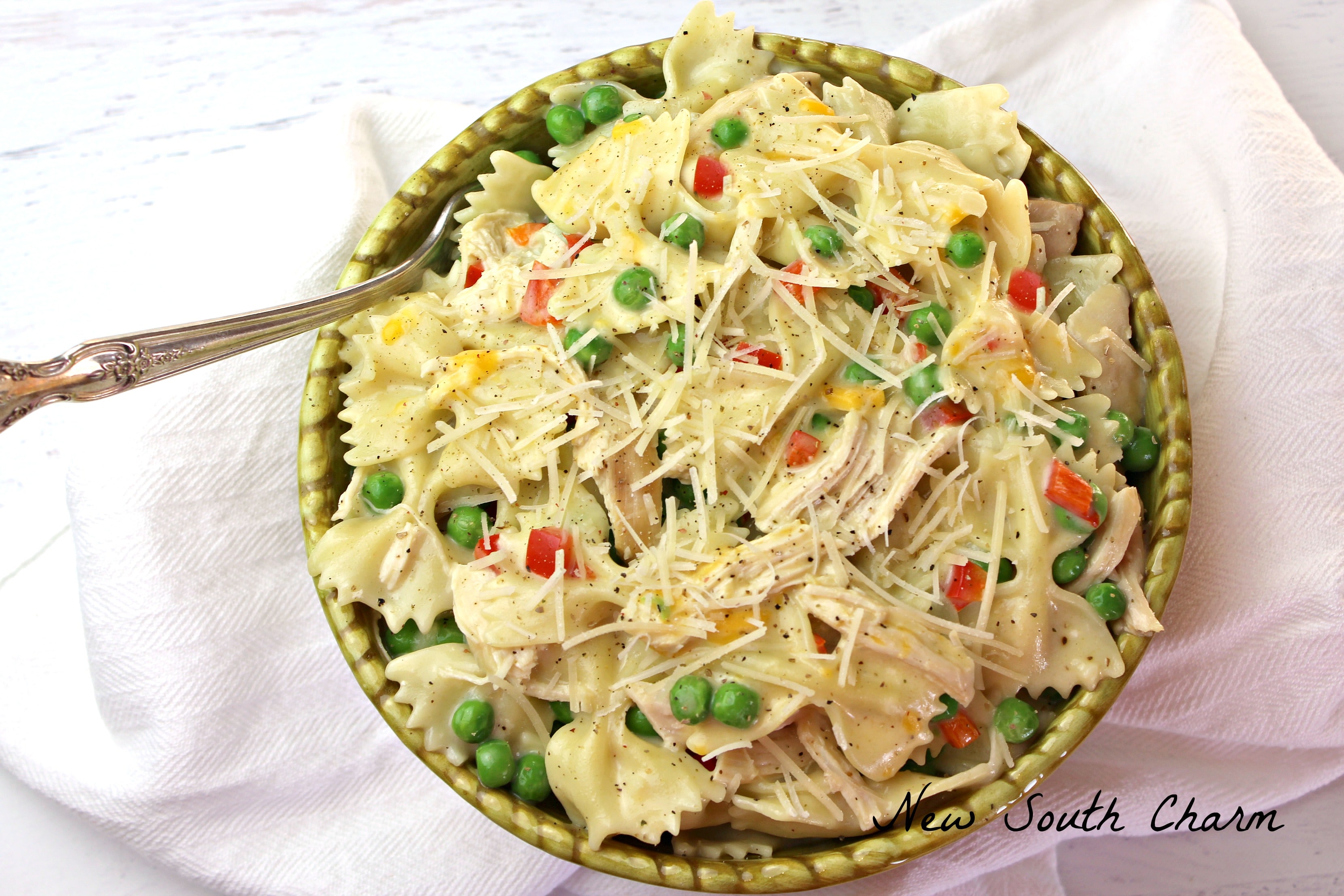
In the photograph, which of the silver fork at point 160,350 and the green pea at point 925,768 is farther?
the green pea at point 925,768

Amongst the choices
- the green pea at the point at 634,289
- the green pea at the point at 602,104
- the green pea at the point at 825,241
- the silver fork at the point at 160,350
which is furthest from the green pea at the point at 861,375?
the silver fork at the point at 160,350

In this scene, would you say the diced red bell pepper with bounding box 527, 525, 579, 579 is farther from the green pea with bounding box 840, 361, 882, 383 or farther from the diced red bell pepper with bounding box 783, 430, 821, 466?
the green pea with bounding box 840, 361, 882, 383

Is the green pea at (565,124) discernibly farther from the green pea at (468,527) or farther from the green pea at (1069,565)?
the green pea at (1069,565)

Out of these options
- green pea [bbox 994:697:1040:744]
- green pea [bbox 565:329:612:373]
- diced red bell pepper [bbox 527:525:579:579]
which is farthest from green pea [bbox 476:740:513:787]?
green pea [bbox 994:697:1040:744]

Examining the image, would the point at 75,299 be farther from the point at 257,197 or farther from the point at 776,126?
the point at 776,126

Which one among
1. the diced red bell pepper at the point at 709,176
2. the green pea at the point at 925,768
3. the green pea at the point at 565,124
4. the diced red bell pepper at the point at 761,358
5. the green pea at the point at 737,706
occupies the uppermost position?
the green pea at the point at 565,124

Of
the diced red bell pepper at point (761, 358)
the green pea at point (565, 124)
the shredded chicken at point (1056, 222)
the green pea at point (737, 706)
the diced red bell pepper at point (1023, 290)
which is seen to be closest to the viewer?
the green pea at point (737, 706)

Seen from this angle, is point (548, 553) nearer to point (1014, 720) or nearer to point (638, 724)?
point (638, 724)
